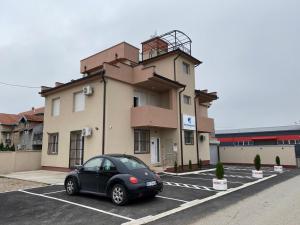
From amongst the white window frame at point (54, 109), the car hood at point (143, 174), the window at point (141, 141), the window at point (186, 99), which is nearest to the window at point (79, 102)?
the white window frame at point (54, 109)

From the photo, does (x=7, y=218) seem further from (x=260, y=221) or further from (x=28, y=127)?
(x=28, y=127)

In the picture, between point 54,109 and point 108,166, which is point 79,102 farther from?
point 108,166

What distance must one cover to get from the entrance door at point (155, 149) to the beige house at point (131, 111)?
3 cm

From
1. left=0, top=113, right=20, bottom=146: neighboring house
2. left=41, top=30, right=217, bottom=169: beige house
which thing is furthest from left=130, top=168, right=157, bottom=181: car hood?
left=0, top=113, right=20, bottom=146: neighboring house

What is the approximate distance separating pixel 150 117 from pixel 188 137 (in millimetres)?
5325

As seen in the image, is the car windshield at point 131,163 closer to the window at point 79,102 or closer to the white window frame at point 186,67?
the window at point 79,102

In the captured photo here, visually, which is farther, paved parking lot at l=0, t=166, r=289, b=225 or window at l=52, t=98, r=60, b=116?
window at l=52, t=98, r=60, b=116

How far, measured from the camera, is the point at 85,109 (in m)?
17.3

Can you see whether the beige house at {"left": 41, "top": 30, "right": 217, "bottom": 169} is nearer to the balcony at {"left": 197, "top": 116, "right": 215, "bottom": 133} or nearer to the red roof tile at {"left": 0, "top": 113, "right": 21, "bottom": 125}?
the balcony at {"left": 197, "top": 116, "right": 215, "bottom": 133}

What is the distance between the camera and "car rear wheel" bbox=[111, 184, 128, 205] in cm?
764

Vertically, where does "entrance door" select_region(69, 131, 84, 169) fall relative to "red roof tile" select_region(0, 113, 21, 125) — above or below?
below

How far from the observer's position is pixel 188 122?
67.7 ft

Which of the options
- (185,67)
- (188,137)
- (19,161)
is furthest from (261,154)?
(19,161)

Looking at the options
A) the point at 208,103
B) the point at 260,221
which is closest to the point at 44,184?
the point at 260,221
